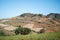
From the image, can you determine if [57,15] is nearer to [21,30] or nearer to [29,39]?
[21,30]

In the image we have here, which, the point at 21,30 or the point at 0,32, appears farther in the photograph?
the point at 21,30

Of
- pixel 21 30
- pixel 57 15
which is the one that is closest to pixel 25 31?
pixel 21 30

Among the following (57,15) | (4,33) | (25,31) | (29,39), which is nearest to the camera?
(29,39)

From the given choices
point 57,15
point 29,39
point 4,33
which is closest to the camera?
point 29,39

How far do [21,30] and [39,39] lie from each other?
757 inches

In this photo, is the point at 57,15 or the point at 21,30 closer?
the point at 21,30

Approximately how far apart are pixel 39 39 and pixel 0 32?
16.5 m

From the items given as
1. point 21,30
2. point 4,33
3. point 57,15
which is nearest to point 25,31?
point 21,30

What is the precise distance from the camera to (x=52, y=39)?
19.0m

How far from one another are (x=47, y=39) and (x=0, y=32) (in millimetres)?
17256

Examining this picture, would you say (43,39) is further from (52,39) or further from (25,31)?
(25,31)

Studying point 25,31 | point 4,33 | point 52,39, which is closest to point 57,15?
point 25,31

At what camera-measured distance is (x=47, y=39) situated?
1862 centimetres

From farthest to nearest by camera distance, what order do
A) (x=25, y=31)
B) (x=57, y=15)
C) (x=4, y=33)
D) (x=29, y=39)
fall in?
(x=57, y=15), (x=25, y=31), (x=4, y=33), (x=29, y=39)
